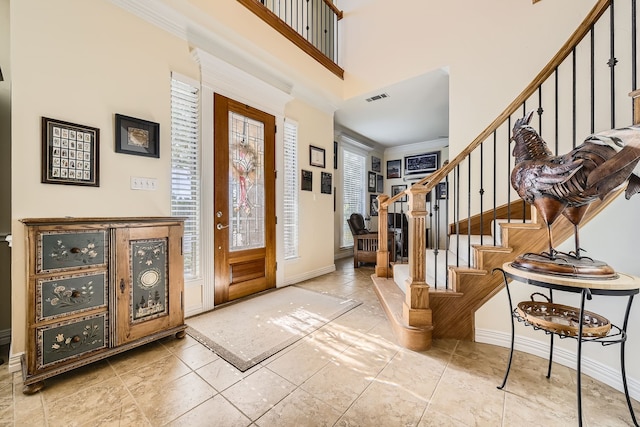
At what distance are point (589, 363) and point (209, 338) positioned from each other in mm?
2659

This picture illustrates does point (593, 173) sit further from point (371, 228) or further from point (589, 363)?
point (371, 228)

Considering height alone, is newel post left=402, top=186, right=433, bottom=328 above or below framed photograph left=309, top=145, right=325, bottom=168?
below

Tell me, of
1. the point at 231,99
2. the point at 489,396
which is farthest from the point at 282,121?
the point at 489,396

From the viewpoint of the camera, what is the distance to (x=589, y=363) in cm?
155

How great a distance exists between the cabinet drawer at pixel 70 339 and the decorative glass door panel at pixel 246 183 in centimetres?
136

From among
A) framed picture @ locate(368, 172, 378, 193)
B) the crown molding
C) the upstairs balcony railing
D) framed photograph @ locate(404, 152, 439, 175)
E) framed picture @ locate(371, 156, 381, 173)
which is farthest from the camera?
framed picture @ locate(371, 156, 381, 173)

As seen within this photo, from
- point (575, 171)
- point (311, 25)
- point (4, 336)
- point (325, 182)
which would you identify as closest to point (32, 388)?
point (4, 336)

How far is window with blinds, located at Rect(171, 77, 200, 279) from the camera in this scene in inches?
95.1

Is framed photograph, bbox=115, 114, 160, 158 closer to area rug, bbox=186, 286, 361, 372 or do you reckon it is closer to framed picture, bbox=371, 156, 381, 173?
area rug, bbox=186, 286, 361, 372

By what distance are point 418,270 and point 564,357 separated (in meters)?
1.07

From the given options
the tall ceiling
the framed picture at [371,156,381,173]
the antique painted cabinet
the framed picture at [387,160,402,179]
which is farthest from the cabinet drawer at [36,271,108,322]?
the framed picture at [387,160,402,179]

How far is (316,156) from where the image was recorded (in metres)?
3.97

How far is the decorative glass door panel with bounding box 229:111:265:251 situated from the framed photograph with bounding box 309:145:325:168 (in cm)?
91

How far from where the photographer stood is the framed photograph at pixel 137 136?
2004mm
